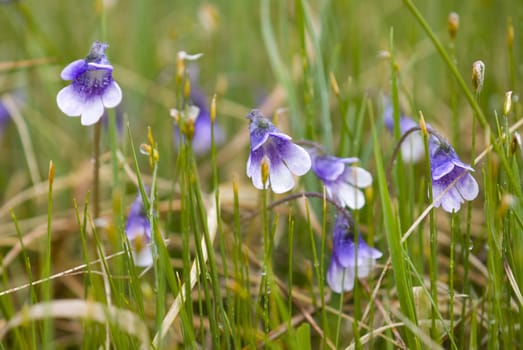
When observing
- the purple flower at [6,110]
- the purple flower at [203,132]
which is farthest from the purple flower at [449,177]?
the purple flower at [6,110]

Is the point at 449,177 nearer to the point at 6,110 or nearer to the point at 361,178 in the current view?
the point at 361,178

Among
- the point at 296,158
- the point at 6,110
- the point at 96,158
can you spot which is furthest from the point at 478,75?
the point at 6,110

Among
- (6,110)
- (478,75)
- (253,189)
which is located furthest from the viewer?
(6,110)

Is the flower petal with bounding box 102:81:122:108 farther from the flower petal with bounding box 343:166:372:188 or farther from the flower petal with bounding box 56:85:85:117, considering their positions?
the flower petal with bounding box 343:166:372:188

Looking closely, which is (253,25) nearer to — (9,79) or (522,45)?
(9,79)

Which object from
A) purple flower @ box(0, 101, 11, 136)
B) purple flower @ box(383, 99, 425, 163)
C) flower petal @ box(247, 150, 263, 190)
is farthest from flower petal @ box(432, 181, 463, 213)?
purple flower @ box(0, 101, 11, 136)
